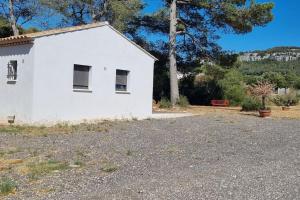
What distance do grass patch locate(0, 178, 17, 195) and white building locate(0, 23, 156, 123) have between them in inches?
377

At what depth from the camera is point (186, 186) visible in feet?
24.9

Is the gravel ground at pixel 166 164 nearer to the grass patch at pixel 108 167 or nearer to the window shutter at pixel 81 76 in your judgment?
the grass patch at pixel 108 167

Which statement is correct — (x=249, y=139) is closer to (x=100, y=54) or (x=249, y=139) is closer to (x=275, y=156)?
(x=275, y=156)

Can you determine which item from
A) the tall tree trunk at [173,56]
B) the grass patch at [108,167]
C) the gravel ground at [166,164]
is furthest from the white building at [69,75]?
the tall tree trunk at [173,56]

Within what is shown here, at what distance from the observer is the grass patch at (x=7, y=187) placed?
7.08 meters

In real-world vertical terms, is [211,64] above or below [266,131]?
above

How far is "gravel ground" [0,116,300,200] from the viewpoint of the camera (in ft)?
23.7

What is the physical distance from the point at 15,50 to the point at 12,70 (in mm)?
865

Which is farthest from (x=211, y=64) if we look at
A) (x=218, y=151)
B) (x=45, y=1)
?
(x=218, y=151)

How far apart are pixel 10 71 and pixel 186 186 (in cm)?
1277

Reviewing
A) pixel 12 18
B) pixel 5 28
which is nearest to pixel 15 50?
pixel 12 18

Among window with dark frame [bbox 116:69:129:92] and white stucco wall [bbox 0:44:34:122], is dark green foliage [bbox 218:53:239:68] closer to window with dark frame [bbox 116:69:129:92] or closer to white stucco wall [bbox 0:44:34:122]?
window with dark frame [bbox 116:69:129:92]

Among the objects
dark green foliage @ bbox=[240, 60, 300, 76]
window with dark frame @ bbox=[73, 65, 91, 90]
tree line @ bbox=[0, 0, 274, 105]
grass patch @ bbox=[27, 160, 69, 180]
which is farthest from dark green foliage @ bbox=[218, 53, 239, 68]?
dark green foliage @ bbox=[240, 60, 300, 76]

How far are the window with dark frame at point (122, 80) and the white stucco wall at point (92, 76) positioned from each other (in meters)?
0.24
